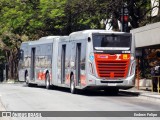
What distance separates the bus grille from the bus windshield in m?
0.72

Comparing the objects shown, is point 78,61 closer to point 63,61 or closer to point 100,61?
point 100,61

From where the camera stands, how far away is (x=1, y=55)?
78938mm

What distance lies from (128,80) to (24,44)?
1514cm

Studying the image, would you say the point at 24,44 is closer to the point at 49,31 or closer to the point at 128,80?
the point at 49,31

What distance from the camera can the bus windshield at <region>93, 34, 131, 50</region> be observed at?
2575cm

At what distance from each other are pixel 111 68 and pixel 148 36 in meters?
2.88

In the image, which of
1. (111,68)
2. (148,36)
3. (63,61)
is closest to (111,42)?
(111,68)

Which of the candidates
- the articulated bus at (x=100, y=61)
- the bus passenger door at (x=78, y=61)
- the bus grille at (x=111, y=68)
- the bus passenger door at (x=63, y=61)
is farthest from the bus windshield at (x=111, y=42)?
the bus passenger door at (x=63, y=61)

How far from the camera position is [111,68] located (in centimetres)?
2584

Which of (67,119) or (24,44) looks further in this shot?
(24,44)

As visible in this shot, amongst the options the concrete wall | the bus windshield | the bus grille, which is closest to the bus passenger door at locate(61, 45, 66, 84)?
the concrete wall

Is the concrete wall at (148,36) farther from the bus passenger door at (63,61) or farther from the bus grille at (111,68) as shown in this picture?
the bus passenger door at (63,61)

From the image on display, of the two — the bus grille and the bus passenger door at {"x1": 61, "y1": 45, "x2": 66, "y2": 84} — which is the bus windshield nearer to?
the bus grille

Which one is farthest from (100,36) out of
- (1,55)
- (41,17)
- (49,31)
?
(1,55)
